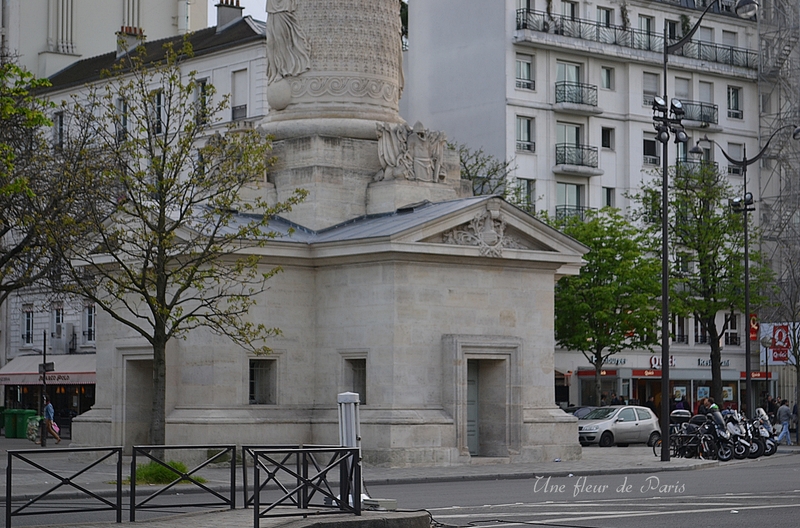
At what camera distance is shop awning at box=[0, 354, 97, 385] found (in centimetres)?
6122

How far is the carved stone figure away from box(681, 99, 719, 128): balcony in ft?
113

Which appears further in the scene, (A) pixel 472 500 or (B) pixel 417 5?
(B) pixel 417 5

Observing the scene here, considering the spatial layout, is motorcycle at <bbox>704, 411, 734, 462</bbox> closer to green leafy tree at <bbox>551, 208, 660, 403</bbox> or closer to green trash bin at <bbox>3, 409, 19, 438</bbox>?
green leafy tree at <bbox>551, 208, 660, 403</bbox>

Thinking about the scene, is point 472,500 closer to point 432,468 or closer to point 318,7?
point 432,468

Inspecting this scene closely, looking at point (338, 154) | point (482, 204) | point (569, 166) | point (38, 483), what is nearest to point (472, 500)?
point (38, 483)

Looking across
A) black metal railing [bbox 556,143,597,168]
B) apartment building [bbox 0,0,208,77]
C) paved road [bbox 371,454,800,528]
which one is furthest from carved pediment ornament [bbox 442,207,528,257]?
apartment building [bbox 0,0,208,77]

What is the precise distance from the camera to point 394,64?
38312mm

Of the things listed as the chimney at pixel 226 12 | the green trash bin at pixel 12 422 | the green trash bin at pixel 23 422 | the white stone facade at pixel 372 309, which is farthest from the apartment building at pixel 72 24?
the white stone facade at pixel 372 309

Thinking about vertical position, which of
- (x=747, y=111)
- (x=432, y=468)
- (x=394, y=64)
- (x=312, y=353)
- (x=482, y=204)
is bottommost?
(x=432, y=468)

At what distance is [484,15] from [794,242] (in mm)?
18158

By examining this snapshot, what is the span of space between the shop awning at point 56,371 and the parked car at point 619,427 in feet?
67.7

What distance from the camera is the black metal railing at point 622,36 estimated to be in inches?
2515

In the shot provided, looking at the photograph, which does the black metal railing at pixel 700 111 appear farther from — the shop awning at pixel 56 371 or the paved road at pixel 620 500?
the paved road at pixel 620 500

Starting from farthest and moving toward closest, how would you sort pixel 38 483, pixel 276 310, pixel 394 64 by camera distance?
pixel 394 64
pixel 276 310
pixel 38 483
